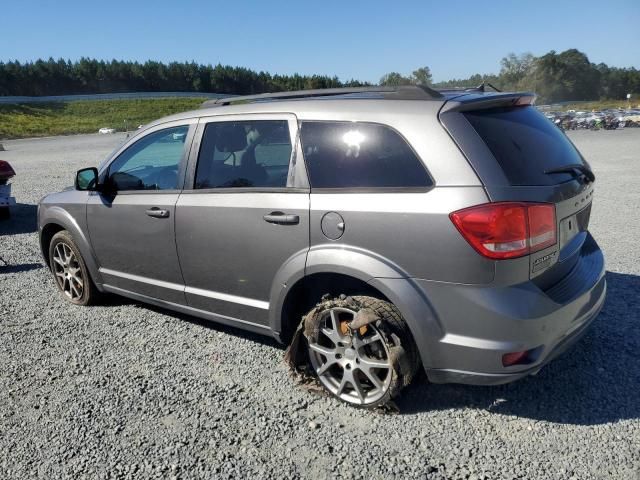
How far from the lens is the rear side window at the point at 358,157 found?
2.72 m

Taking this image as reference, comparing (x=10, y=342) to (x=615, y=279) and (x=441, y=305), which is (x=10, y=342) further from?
(x=615, y=279)

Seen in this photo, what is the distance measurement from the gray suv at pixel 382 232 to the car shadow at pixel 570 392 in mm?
399

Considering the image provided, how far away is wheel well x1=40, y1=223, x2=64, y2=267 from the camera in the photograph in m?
5.02

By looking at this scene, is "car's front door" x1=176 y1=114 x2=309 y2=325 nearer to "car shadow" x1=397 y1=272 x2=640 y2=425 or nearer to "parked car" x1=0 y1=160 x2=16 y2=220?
"car shadow" x1=397 y1=272 x2=640 y2=425

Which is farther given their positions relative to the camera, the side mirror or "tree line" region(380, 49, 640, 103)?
"tree line" region(380, 49, 640, 103)

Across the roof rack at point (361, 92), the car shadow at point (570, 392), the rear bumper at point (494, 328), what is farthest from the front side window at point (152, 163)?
the car shadow at point (570, 392)

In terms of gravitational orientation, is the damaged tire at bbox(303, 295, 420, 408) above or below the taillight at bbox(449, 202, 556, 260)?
below

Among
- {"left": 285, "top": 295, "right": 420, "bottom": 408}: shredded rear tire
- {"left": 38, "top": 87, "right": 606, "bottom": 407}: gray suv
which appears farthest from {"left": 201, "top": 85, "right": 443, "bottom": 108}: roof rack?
{"left": 285, "top": 295, "right": 420, "bottom": 408}: shredded rear tire

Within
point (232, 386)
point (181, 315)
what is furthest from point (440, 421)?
point (181, 315)

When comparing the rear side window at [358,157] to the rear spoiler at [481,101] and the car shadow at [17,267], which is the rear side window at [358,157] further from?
the car shadow at [17,267]

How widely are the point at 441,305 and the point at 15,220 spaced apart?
9.08 metres

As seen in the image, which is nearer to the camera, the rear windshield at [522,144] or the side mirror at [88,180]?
the rear windshield at [522,144]

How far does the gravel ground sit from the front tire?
0.47m

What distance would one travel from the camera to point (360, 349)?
298 cm
